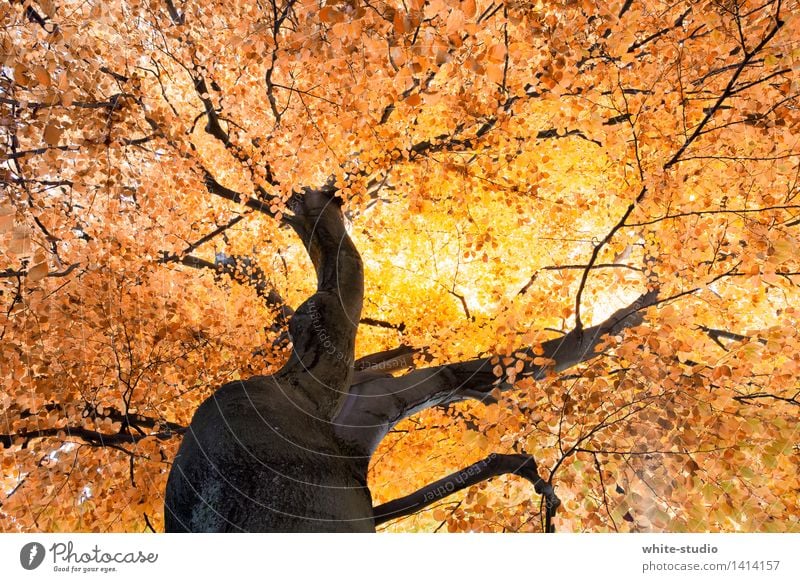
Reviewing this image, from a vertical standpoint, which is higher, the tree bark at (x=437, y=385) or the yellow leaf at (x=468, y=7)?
the yellow leaf at (x=468, y=7)

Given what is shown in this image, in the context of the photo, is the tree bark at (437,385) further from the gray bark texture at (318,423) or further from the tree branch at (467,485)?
the tree branch at (467,485)

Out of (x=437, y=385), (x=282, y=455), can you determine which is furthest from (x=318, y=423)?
(x=437, y=385)

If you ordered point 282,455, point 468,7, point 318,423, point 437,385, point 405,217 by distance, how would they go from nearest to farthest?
1. point 468,7
2. point 282,455
3. point 318,423
4. point 437,385
5. point 405,217

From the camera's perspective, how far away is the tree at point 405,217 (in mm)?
4098

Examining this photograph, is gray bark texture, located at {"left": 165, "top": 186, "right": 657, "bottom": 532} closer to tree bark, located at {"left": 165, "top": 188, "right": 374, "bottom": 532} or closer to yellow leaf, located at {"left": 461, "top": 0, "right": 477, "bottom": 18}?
tree bark, located at {"left": 165, "top": 188, "right": 374, "bottom": 532}

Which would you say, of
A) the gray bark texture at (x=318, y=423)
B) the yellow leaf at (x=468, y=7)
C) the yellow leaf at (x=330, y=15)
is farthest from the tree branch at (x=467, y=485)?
the yellow leaf at (x=330, y=15)

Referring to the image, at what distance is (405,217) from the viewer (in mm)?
8148

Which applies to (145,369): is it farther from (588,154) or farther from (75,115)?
(588,154)

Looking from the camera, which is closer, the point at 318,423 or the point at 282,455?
the point at 282,455

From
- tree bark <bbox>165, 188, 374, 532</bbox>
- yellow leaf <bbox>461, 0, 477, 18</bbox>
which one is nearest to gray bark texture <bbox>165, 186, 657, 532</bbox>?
tree bark <bbox>165, 188, 374, 532</bbox>

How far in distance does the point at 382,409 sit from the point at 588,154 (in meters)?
6.86

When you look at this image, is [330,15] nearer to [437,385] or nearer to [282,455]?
[282,455]

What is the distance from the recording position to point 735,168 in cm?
582
